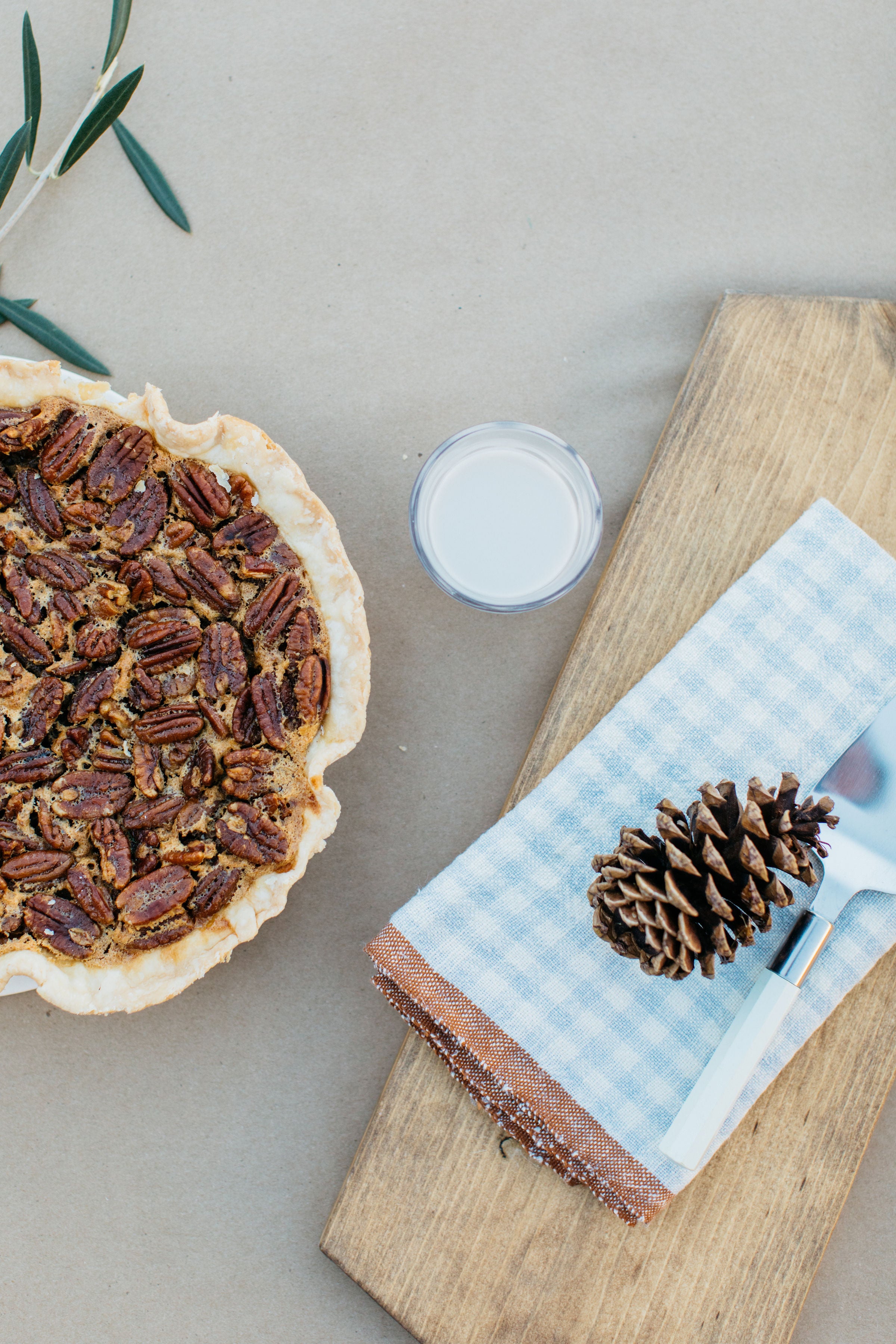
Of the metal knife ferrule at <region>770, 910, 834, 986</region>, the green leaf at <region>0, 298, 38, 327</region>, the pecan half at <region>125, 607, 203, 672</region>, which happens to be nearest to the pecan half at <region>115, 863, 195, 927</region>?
the pecan half at <region>125, 607, 203, 672</region>

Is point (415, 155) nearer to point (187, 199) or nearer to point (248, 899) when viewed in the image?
point (187, 199)

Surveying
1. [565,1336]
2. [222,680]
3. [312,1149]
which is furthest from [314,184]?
[565,1336]

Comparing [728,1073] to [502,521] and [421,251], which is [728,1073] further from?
[421,251]

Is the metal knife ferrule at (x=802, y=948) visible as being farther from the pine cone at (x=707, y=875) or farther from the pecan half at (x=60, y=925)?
the pecan half at (x=60, y=925)

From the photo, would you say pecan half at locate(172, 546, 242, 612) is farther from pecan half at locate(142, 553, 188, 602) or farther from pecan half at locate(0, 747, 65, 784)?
pecan half at locate(0, 747, 65, 784)

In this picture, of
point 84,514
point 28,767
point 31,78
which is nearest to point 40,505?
point 84,514

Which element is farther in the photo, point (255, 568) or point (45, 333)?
point (45, 333)
